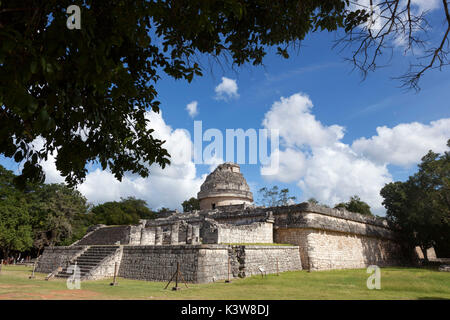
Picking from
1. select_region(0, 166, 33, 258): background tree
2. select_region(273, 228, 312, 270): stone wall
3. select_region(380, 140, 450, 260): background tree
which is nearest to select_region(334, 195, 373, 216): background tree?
select_region(380, 140, 450, 260): background tree

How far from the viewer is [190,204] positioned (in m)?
51.7

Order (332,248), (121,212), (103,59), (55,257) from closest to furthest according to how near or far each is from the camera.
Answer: (103,59), (332,248), (55,257), (121,212)

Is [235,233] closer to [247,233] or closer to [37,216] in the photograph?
[247,233]

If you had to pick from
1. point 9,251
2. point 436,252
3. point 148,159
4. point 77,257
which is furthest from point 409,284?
point 9,251

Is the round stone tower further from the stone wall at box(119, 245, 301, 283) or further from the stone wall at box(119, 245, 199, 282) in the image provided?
the stone wall at box(119, 245, 199, 282)

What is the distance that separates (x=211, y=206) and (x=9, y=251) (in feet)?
62.8

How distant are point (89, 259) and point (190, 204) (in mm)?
36007

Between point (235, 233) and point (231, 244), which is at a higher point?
point (235, 233)

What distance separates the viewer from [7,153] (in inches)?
138

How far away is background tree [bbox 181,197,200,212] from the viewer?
5080 cm

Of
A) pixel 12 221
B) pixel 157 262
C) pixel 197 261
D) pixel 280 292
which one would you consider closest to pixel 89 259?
pixel 157 262

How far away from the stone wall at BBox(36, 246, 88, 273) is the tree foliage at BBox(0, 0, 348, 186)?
1474 centimetres

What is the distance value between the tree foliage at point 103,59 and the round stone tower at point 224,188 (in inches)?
723

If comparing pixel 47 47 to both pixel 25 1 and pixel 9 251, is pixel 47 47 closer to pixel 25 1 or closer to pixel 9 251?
pixel 25 1
